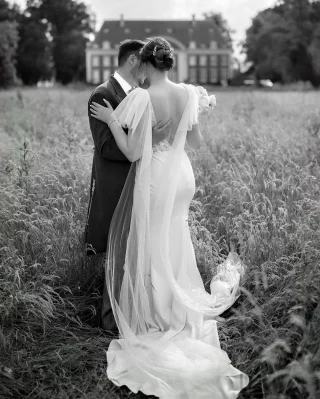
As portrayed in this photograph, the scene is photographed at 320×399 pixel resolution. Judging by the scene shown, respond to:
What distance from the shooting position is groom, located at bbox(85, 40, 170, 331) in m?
4.05

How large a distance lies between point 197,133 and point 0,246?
1.84 metres

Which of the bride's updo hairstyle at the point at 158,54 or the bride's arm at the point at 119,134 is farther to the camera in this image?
the bride's arm at the point at 119,134

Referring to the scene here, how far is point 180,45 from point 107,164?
76.1m

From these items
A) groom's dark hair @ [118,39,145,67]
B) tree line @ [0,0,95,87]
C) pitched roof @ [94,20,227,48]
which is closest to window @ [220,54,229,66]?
pitched roof @ [94,20,227,48]

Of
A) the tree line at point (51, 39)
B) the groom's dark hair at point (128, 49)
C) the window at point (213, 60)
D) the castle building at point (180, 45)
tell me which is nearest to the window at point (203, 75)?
the castle building at point (180, 45)

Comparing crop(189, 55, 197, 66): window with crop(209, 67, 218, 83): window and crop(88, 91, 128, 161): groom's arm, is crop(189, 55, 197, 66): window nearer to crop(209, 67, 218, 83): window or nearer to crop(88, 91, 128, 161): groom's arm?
crop(209, 67, 218, 83): window

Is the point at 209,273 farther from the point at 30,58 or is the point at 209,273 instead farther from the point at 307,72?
the point at 30,58

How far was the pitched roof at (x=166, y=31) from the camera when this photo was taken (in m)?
74.8

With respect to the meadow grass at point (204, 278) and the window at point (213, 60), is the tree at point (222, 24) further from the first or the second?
the meadow grass at point (204, 278)

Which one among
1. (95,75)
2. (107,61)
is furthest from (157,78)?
(95,75)

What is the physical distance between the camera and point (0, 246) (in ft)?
14.8

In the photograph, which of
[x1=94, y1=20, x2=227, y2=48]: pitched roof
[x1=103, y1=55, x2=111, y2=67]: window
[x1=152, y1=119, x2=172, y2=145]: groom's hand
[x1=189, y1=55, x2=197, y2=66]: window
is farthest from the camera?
[x1=189, y1=55, x2=197, y2=66]: window

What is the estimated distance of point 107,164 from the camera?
4.14m

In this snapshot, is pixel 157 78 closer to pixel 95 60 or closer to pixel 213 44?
pixel 95 60
